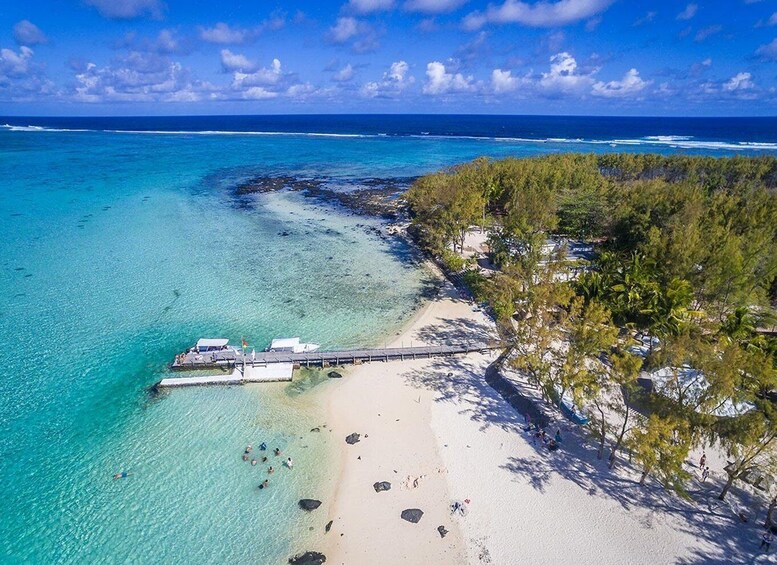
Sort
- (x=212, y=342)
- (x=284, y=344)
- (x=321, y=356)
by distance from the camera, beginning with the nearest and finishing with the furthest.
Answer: (x=321, y=356)
(x=212, y=342)
(x=284, y=344)

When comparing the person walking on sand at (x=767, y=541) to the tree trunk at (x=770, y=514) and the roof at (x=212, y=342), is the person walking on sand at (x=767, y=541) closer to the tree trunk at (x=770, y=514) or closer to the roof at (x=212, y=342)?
the tree trunk at (x=770, y=514)

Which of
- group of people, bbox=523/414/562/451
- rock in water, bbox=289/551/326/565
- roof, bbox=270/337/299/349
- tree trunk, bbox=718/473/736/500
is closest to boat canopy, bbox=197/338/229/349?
roof, bbox=270/337/299/349

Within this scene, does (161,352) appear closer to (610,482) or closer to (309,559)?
(309,559)

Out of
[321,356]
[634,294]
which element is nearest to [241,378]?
[321,356]

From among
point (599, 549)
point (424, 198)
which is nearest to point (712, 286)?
point (599, 549)

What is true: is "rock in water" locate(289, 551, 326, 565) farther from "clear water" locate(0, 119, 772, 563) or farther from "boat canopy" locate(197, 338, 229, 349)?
"boat canopy" locate(197, 338, 229, 349)

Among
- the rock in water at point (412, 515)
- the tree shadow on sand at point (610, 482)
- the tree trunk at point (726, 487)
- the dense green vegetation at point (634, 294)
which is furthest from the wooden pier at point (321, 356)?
the tree trunk at point (726, 487)

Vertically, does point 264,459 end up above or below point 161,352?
below

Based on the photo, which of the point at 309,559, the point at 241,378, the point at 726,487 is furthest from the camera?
the point at 241,378

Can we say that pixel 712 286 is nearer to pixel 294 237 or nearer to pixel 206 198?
pixel 294 237
